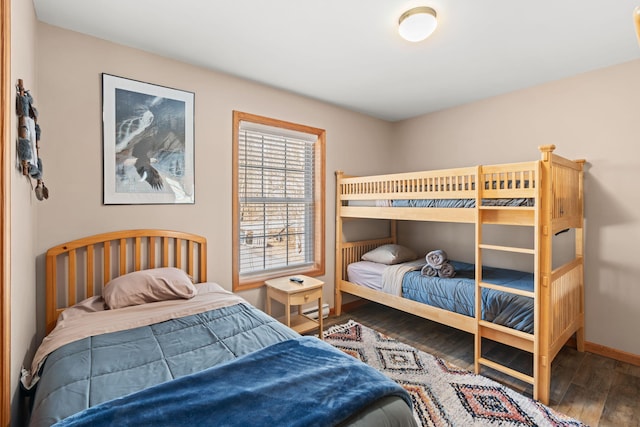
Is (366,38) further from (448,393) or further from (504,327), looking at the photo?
(448,393)

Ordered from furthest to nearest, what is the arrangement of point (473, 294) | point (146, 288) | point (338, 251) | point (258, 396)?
point (338, 251) → point (473, 294) → point (146, 288) → point (258, 396)

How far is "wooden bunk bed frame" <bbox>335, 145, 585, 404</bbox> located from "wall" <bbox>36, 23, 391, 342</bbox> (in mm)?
1462

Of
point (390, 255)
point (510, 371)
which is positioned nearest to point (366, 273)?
point (390, 255)

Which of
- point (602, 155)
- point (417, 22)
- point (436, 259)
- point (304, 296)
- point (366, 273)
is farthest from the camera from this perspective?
point (366, 273)

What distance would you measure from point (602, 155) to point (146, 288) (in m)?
3.89

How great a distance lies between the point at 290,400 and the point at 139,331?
112cm

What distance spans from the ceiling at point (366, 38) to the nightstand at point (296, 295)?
1988 mm

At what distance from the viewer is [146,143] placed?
7.79ft

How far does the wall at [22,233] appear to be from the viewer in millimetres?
1270

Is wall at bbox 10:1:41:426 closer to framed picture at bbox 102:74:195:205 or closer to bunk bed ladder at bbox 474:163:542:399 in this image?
framed picture at bbox 102:74:195:205

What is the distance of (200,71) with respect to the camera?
266 centimetres

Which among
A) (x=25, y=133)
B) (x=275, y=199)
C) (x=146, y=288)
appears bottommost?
(x=146, y=288)

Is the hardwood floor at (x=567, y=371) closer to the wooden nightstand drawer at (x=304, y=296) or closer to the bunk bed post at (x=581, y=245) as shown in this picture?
the bunk bed post at (x=581, y=245)

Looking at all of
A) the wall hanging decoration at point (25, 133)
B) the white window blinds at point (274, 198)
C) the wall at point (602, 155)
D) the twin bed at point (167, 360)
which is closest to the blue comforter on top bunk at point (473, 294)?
the wall at point (602, 155)
